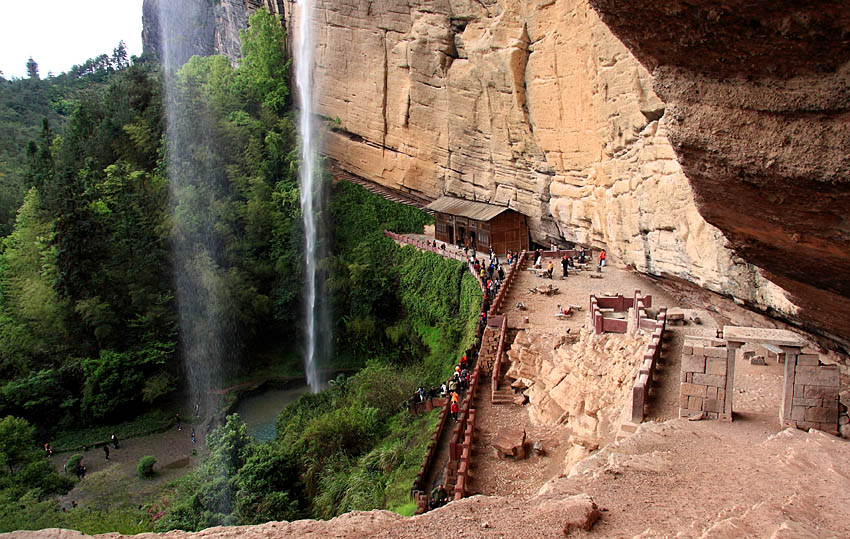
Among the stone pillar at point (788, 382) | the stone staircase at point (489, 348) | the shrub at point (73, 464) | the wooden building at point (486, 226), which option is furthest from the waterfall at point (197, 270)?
the stone pillar at point (788, 382)

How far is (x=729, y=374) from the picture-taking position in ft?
26.9

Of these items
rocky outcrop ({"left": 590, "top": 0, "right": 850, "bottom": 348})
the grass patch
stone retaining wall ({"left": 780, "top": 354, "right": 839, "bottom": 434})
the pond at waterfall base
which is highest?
rocky outcrop ({"left": 590, "top": 0, "right": 850, "bottom": 348})

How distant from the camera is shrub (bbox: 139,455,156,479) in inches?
715

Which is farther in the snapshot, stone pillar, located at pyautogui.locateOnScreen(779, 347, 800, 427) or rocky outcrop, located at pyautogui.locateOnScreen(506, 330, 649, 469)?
rocky outcrop, located at pyautogui.locateOnScreen(506, 330, 649, 469)

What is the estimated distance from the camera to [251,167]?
27.4 meters

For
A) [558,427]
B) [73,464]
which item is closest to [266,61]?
[73,464]

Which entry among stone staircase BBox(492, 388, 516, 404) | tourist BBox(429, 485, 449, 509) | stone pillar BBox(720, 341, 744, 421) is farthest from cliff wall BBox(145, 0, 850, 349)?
tourist BBox(429, 485, 449, 509)

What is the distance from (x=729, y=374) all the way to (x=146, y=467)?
608 inches

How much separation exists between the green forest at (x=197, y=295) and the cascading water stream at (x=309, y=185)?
1.59 feet

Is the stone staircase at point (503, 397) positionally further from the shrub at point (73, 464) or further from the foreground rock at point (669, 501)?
the shrub at point (73, 464)

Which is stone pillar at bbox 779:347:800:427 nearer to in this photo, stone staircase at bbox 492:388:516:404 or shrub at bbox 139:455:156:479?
stone staircase at bbox 492:388:516:404

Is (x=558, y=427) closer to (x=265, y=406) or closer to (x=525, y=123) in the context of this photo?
(x=525, y=123)

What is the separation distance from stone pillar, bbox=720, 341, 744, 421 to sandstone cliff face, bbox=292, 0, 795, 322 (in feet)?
8.37

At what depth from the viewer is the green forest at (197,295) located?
16.1 m
